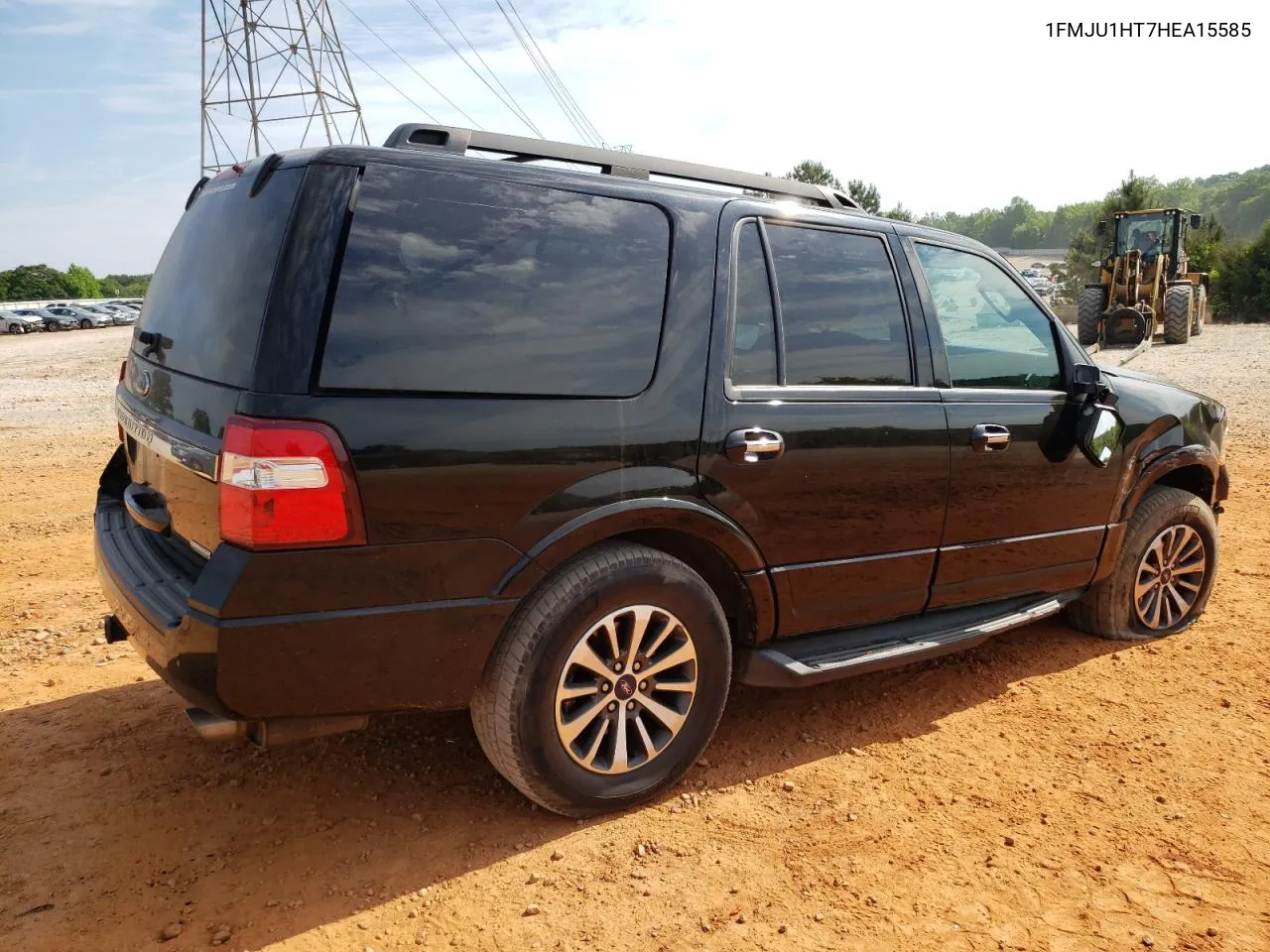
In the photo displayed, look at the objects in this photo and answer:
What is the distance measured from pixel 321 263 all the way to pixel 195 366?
548mm

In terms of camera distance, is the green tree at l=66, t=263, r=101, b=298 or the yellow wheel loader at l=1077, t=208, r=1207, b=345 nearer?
the yellow wheel loader at l=1077, t=208, r=1207, b=345

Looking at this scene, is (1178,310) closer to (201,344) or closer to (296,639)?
(201,344)

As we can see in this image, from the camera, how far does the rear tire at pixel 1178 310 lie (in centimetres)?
2108

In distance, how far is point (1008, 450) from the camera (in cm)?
A: 371

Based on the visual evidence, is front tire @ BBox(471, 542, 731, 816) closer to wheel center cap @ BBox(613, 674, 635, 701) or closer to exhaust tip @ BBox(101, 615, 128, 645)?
wheel center cap @ BBox(613, 674, 635, 701)

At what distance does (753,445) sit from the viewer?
300cm

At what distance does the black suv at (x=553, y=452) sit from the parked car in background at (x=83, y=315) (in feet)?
183

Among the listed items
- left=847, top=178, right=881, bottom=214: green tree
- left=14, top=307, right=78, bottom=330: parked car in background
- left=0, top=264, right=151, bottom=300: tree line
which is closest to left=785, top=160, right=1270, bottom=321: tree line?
left=847, top=178, right=881, bottom=214: green tree

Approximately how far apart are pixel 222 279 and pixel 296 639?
1.06 m

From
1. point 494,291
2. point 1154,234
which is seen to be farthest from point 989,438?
point 1154,234

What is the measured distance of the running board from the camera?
3199 mm

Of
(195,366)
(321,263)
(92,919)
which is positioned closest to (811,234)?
(321,263)

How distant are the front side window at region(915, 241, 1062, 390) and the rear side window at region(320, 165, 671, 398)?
4.41 feet

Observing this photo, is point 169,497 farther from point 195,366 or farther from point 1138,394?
point 1138,394
